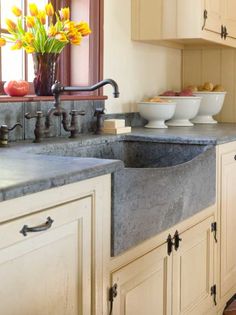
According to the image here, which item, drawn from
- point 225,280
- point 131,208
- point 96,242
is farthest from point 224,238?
point 96,242

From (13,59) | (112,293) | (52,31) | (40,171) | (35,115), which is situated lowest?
(112,293)

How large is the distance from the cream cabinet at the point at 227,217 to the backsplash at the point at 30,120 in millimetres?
645

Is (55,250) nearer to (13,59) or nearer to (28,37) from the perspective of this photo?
(28,37)

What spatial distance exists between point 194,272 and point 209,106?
1.48m

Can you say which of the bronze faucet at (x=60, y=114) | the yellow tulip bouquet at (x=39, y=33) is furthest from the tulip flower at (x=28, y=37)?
the bronze faucet at (x=60, y=114)

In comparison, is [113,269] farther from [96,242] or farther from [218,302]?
[218,302]

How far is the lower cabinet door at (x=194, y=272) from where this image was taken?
85.4 inches

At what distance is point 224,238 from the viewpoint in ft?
8.75

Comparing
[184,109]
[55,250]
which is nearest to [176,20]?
[184,109]

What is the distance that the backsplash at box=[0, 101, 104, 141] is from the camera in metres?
2.24

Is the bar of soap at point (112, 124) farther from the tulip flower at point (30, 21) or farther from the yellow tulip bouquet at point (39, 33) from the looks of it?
the tulip flower at point (30, 21)

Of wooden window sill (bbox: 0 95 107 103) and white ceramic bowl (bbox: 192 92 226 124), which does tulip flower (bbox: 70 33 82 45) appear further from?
white ceramic bowl (bbox: 192 92 226 124)

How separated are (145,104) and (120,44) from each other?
350 millimetres

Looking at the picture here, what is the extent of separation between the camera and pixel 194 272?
2316 mm
